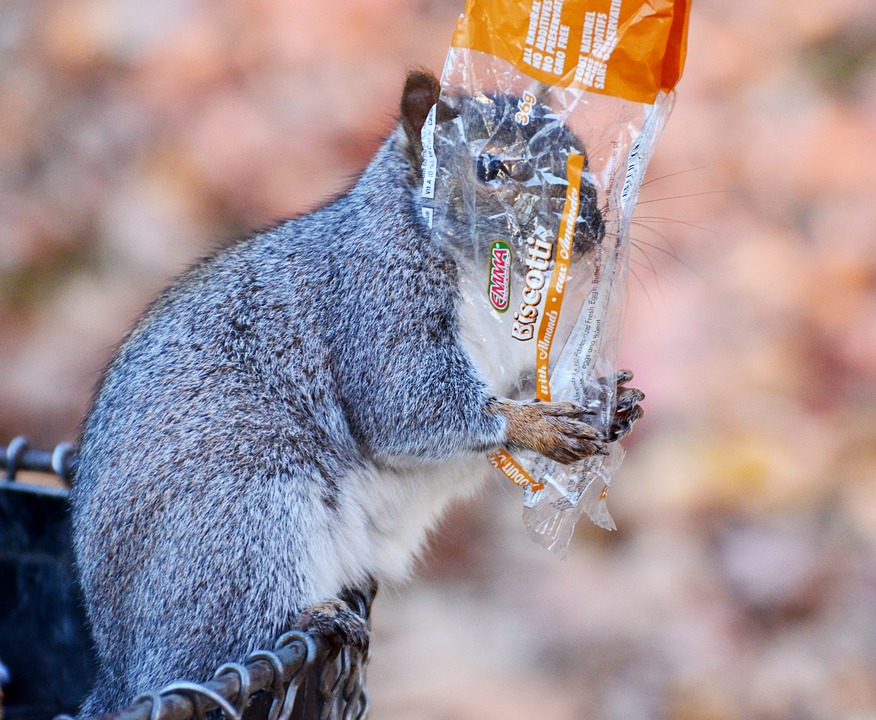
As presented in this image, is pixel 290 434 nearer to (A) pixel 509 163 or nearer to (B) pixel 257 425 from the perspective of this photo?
(B) pixel 257 425

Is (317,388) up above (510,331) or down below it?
below

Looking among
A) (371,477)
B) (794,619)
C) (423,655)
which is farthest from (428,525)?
(794,619)

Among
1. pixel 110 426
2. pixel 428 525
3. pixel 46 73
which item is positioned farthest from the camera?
pixel 46 73

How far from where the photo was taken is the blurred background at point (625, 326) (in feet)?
6.59

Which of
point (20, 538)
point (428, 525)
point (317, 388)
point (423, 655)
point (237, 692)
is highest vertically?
point (317, 388)

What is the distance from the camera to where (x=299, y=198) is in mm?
2076

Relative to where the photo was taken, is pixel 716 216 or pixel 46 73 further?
pixel 46 73

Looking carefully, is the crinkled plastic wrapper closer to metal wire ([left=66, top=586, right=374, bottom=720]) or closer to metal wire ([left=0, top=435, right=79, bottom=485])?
metal wire ([left=66, top=586, right=374, bottom=720])

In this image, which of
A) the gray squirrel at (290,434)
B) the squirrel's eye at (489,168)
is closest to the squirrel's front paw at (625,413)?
the gray squirrel at (290,434)

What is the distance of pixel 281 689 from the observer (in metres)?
0.92

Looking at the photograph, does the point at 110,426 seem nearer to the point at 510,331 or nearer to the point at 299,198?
the point at 510,331

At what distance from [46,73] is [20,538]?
1.17m

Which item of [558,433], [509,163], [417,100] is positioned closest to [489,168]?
[509,163]

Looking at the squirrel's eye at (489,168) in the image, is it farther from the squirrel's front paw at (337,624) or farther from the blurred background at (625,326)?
the blurred background at (625,326)
